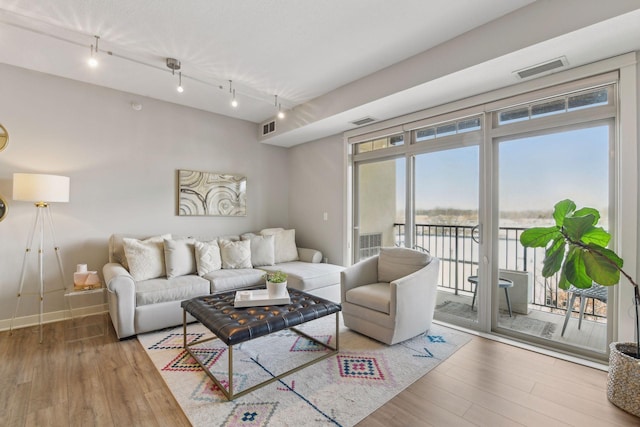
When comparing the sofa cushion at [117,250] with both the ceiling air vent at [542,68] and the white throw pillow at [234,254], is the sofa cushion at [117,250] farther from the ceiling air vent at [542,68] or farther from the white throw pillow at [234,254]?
the ceiling air vent at [542,68]

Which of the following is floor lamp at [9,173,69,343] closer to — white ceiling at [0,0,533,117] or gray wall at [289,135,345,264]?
white ceiling at [0,0,533,117]

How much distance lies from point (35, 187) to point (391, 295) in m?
3.49

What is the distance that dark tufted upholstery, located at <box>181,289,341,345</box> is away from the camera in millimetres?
2029

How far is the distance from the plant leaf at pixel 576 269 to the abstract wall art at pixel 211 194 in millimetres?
4129

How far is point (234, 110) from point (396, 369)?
3.95 metres

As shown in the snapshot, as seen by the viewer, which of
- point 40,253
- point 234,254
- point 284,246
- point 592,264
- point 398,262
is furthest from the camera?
point 284,246

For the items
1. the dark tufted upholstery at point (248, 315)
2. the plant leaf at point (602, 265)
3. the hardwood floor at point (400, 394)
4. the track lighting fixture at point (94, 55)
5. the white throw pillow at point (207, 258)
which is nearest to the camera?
the hardwood floor at point (400, 394)


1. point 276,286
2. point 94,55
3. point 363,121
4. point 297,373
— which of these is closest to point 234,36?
point 94,55

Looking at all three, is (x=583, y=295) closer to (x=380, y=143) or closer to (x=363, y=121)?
(x=380, y=143)

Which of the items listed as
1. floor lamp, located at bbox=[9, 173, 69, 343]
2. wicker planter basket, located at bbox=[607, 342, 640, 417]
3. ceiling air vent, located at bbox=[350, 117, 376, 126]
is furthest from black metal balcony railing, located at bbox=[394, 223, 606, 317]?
A: floor lamp, located at bbox=[9, 173, 69, 343]

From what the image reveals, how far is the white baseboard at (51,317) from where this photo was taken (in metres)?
3.13

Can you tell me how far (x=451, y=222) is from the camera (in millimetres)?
3445

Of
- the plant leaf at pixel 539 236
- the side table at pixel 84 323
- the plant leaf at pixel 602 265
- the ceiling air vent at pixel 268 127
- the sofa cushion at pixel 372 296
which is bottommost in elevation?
the side table at pixel 84 323

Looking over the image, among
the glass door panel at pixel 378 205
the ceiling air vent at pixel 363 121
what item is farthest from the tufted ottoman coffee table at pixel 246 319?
the ceiling air vent at pixel 363 121
